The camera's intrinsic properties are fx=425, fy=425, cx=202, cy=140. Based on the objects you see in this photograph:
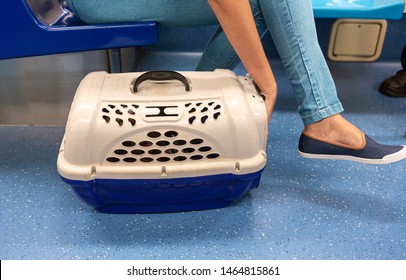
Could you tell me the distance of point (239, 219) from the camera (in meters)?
0.93

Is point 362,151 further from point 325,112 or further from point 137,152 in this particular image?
point 137,152

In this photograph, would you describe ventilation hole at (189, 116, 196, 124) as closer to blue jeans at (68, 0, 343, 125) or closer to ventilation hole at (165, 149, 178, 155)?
ventilation hole at (165, 149, 178, 155)

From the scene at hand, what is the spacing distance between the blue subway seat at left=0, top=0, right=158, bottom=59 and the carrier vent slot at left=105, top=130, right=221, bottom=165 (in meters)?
0.23

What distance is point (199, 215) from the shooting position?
3.10ft

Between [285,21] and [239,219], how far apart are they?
1.42 feet

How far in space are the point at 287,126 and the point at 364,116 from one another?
0.89 feet

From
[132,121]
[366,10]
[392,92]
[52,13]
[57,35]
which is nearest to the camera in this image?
[132,121]

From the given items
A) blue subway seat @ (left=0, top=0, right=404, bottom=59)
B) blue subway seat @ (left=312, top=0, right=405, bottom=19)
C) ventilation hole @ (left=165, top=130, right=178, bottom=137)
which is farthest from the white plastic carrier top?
blue subway seat @ (left=312, top=0, right=405, bottom=19)

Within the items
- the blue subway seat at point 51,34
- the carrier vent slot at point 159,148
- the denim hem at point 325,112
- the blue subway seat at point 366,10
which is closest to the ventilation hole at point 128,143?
the carrier vent slot at point 159,148

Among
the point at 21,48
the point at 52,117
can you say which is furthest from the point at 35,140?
the point at 21,48

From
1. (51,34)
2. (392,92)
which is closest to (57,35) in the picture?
(51,34)

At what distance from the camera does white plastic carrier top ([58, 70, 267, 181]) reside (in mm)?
795

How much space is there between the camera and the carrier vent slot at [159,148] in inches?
31.7

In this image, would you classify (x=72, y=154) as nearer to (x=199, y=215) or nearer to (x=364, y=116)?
(x=199, y=215)
